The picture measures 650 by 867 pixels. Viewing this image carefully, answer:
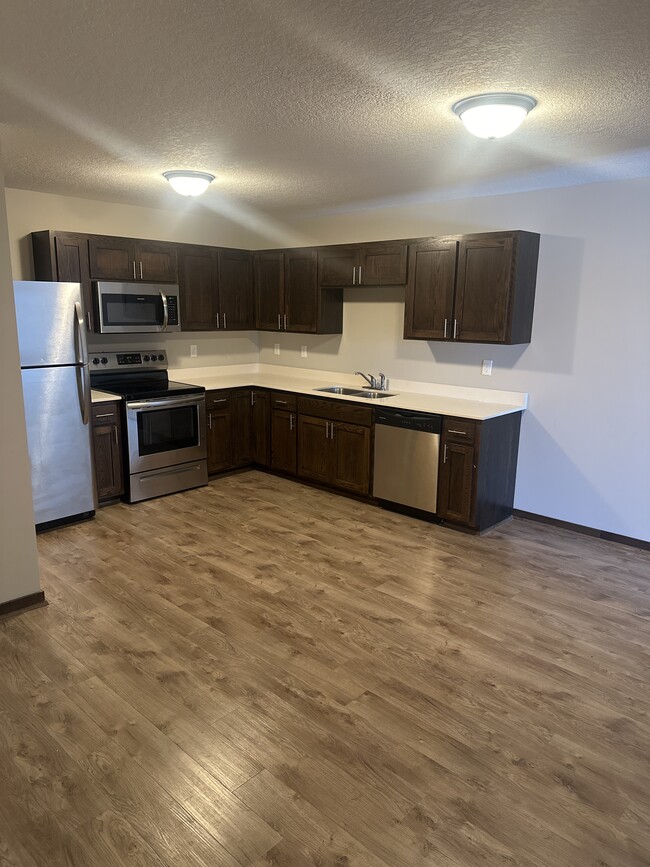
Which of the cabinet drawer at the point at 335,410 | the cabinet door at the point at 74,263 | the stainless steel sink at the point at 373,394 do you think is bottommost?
the cabinet drawer at the point at 335,410

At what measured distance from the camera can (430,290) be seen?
4641 millimetres

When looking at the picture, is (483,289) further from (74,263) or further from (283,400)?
(74,263)

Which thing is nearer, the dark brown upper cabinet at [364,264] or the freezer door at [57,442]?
the freezer door at [57,442]

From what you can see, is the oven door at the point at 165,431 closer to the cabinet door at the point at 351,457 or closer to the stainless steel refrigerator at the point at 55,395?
the stainless steel refrigerator at the point at 55,395

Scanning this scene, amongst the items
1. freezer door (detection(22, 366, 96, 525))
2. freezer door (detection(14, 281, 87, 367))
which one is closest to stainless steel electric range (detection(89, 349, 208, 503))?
freezer door (detection(22, 366, 96, 525))

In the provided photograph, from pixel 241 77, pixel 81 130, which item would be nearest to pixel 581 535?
pixel 241 77

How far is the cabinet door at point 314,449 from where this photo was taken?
5230 mm

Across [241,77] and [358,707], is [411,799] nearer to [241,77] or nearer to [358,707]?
[358,707]

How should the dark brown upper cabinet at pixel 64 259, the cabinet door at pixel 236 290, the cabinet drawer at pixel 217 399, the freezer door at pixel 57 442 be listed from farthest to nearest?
the cabinet door at pixel 236 290
the cabinet drawer at pixel 217 399
the dark brown upper cabinet at pixel 64 259
the freezer door at pixel 57 442

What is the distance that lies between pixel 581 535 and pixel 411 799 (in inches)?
115

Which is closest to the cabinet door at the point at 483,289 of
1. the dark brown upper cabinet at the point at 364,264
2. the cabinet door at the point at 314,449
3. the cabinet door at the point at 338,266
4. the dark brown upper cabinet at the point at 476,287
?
the dark brown upper cabinet at the point at 476,287

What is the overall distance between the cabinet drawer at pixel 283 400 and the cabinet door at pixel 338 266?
1083 millimetres

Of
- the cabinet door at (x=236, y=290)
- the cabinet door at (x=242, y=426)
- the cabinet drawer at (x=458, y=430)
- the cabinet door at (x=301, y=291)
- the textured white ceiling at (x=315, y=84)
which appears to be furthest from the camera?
the cabinet door at (x=236, y=290)

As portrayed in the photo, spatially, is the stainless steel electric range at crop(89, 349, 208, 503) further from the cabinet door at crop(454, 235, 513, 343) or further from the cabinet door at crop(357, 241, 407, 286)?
the cabinet door at crop(454, 235, 513, 343)
